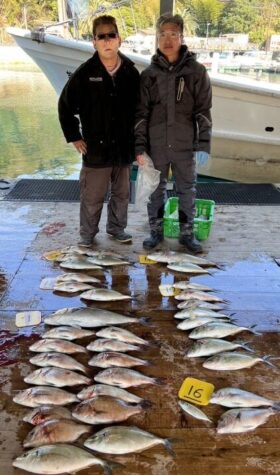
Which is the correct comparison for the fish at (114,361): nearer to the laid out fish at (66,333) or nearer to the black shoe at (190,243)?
the laid out fish at (66,333)

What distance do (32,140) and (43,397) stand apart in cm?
956

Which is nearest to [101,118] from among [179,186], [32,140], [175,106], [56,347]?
[175,106]

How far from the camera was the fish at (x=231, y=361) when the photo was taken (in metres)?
1.98

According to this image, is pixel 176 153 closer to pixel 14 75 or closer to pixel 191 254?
pixel 191 254

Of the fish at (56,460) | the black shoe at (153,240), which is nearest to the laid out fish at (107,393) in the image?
the fish at (56,460)

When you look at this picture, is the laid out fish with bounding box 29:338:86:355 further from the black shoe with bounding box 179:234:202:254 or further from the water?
the water

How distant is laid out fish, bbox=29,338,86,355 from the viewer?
2064 mm

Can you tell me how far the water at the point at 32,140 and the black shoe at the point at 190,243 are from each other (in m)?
4.14

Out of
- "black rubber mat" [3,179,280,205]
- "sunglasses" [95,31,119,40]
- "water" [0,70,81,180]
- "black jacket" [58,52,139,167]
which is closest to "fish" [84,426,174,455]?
"black jacket" [58,52,139,167]

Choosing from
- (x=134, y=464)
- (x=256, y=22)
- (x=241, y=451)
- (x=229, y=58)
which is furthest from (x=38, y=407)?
(x=256, y=22)

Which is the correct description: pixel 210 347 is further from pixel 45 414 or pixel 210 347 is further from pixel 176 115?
pixel 176 115

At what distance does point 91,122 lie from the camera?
313 cm

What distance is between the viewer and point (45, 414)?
168cm

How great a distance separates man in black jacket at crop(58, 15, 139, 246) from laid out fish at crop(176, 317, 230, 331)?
1321 millimetres
